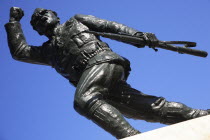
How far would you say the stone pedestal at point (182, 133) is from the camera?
3.18 meters

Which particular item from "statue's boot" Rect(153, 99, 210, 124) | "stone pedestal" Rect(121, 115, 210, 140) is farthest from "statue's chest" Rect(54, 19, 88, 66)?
"stone pedestal" Rect(121, 115, 210, 140)

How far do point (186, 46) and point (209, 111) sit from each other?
0.88 m

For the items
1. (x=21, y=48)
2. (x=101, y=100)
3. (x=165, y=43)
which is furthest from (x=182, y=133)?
(x=21, y=48)

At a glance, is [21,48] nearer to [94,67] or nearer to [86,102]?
[94,67]

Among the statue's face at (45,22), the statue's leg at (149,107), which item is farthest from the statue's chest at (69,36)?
the statue's leg at (149,107)

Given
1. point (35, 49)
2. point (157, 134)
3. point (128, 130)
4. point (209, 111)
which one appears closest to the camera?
point (157, 134)

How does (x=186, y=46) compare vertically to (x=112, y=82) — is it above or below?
above

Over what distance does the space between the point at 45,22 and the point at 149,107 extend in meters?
1.90

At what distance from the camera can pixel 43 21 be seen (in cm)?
550

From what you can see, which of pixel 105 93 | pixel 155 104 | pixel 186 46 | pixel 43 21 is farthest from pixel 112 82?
pixel 43 21

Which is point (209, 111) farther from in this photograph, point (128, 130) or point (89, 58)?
point (89, 58)

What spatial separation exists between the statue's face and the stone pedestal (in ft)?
8.85

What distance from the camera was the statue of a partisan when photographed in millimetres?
4410

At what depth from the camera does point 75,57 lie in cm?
507
